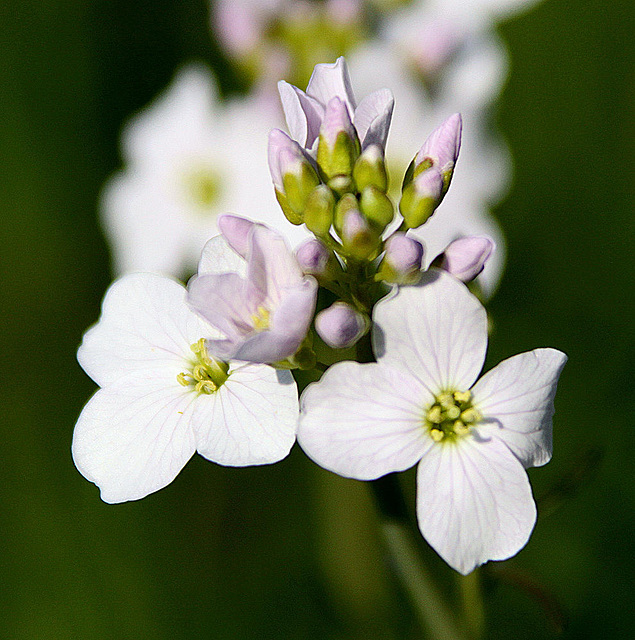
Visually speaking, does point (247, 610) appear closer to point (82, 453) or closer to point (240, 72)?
point (82, 453)

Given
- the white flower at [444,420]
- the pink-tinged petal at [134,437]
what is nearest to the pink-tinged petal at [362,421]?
the white flower at [444,420]

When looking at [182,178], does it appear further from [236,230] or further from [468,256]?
[468,256]

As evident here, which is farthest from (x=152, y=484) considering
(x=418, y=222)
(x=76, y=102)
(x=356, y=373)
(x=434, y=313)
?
(x=76, y=102)

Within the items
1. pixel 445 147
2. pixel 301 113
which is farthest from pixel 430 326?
pixel 301 113

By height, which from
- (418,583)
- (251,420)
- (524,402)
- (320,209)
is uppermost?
(320,209)

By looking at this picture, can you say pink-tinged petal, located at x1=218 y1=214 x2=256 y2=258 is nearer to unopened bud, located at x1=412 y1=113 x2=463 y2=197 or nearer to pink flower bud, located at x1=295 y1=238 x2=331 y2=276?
pink flower bud, located at x1=295 y1=238 x2=331 y2=276

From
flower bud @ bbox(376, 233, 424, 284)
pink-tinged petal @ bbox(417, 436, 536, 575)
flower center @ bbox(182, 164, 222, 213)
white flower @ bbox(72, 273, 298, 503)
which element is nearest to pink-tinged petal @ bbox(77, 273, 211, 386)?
white flower @ bbox(72, 273, 298, 503)
